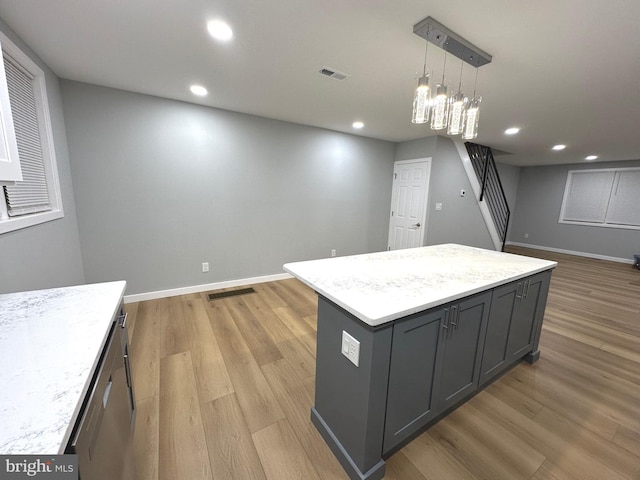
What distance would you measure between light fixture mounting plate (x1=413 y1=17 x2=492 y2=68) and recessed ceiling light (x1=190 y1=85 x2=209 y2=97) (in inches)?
84.0

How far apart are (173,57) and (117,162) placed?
1458mm

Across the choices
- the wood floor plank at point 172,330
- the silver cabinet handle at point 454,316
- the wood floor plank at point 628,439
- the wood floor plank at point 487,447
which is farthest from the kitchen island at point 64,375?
the wood floor plank at point 628,439

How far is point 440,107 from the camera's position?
5.49 feet

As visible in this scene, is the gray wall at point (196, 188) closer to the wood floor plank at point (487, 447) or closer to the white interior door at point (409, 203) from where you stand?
the white interior door at point (409, 203)

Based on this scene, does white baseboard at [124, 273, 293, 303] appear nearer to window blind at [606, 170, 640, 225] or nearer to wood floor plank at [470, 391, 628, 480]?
wood floor plank at [470, 391, 628, 480]

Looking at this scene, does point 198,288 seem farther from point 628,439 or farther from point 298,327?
point 628,439

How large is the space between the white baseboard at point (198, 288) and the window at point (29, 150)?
4.22ft

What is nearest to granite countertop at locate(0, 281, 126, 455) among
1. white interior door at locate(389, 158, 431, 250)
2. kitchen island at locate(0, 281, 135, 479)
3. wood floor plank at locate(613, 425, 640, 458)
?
kitchen island at locate(0, 281, 135, 479)

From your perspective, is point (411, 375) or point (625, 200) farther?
point (625, 200)

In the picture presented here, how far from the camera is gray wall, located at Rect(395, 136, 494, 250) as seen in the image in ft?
14.7

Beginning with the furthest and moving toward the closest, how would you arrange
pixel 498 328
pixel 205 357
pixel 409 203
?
pixel 409 203
pixel 205 357
pixel 498 328

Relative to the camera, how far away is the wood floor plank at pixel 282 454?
4.32 feet

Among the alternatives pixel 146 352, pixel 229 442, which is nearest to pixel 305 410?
pixel 229 442

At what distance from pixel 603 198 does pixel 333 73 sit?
26.2ft
